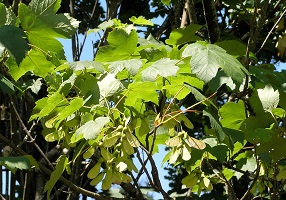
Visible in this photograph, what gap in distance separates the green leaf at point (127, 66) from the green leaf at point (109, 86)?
27mm

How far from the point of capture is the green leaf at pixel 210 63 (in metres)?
1.52

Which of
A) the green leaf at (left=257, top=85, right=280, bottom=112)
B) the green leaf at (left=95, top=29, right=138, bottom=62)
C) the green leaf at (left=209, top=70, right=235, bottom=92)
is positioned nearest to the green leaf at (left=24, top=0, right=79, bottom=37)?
the green leaf at (left=95, top=29, right=138, bottom=62)

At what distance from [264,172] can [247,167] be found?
0.55 ft

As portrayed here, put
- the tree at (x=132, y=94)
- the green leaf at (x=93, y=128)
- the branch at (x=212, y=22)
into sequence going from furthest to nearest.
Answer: the branch at (x=212, y=22) < the tree at (x=132, y=94) < the green leaf at (x=93, y=128)

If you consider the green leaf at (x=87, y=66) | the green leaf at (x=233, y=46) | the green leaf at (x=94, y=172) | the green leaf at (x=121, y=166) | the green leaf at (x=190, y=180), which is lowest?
the green leaf at (x=190, y=180)

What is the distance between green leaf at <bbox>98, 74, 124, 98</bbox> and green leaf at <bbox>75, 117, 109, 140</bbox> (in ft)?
0.34

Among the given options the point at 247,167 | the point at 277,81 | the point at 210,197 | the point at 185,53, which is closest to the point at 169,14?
the point at 210,197

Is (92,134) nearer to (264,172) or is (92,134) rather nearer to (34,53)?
(34,53)

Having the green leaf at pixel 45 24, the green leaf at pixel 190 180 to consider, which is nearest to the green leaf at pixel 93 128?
the green leaf at pixel 45 24

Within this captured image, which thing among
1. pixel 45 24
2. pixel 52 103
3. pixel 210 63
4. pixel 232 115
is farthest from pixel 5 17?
pixel 232 115

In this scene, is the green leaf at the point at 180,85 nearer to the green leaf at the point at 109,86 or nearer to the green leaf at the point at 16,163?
the green leaf at the point at 109,86

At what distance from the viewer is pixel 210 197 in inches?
140

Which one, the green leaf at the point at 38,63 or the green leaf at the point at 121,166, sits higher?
the green leaf at the point at 38,63

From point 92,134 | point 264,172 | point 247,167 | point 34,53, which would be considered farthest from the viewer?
point 247,167
